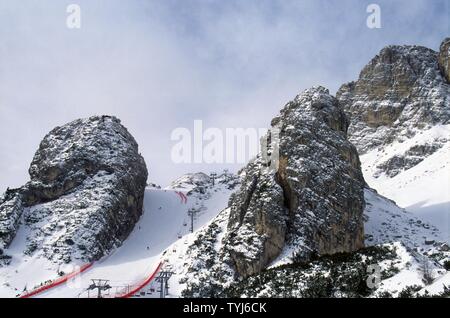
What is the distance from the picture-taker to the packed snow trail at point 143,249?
5800cm

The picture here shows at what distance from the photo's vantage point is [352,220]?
57875 millimetres

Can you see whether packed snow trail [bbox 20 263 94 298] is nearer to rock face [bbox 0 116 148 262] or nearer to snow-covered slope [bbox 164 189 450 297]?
rock face [bbox 0 116 148 262]

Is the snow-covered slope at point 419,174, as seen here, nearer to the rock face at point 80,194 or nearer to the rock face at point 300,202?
the rock face at point 300,202

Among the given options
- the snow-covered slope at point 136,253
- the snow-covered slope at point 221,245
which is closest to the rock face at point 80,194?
the snow-covered slope at point 136,253

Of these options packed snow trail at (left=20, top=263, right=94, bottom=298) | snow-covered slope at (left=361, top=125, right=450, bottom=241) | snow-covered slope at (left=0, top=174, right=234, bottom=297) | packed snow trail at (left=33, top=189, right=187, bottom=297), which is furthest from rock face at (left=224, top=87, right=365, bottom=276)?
packed snow trail at (left=20, top=263, right=94, bottom=298)

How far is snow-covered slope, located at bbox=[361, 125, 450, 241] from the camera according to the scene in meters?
87.1

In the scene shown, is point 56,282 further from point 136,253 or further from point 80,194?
point 80,194

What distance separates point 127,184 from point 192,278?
102 ft

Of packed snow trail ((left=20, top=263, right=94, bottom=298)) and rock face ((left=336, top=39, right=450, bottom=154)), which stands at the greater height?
rock face ((left=336, top=39, right=450, bottom=154))

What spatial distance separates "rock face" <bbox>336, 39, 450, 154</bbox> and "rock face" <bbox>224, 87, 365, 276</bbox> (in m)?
90.7

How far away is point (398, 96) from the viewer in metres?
161

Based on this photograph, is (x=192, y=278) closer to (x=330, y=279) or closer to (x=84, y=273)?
(x=84, y=273)
